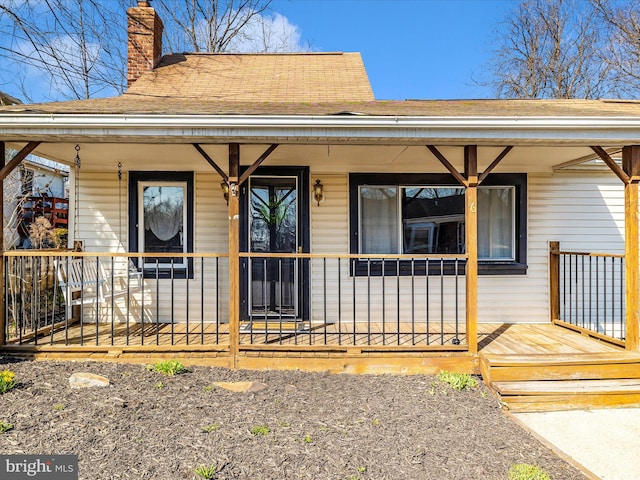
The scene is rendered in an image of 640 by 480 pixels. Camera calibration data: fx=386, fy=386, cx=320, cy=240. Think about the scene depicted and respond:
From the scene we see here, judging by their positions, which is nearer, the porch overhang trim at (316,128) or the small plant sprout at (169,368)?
the porch overhang trim at (316,128)

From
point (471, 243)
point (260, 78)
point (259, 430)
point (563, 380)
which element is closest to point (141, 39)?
point (260, 78)

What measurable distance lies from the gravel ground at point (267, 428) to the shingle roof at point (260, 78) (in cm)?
405

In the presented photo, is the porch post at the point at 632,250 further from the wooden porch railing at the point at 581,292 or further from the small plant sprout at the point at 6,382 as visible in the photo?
the small plant sprout at the point at 6,382

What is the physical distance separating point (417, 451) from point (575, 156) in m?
4.45

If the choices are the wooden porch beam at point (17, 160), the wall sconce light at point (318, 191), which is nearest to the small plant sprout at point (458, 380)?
the wall sconce light at point (318, 191)

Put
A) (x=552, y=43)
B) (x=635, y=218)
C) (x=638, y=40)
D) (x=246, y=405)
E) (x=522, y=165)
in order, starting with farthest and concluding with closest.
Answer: (x=552, y=43)
(x=638, y=40)
(x=522, y=165)
(x=635, y=218)
(x=246, y=405)

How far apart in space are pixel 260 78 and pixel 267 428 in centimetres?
589

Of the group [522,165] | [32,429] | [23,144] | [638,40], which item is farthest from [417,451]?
[638,40]

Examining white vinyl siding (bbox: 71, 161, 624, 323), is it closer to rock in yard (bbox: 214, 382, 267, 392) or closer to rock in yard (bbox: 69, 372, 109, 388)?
rock in yard (bbox: 214, 382, 267, 392)

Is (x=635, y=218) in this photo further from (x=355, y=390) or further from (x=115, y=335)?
(x=115, y=335)

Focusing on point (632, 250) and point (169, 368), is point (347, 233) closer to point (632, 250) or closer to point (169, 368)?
point (169, 368)

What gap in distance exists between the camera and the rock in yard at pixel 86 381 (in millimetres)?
3543

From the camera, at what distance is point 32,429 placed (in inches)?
112

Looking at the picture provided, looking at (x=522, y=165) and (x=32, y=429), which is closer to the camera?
(x=32, y=429)
